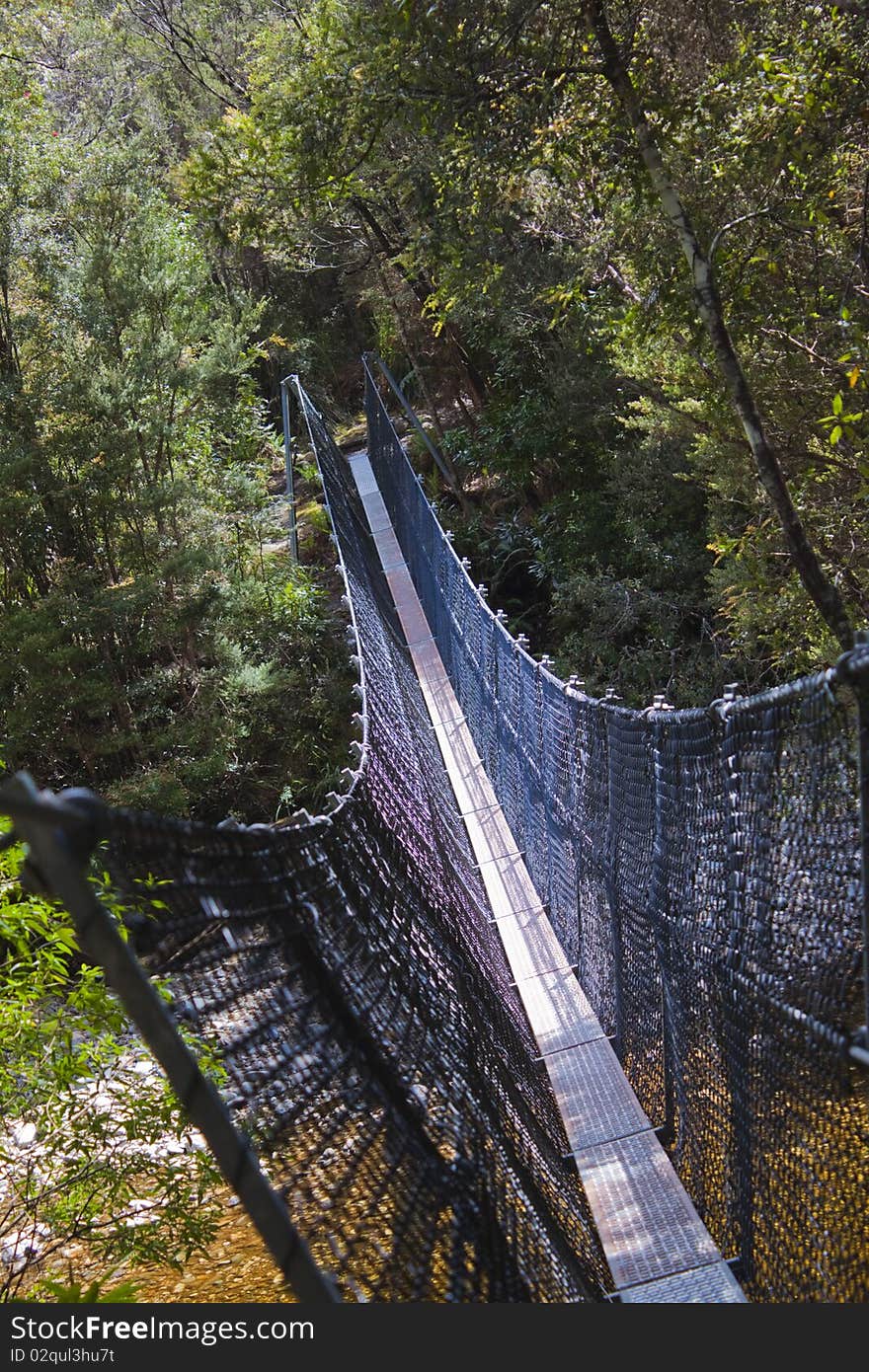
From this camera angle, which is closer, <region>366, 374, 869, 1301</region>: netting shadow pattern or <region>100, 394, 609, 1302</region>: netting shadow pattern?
<region>100, 394, 609, 1302</region>: netting shadow pattern

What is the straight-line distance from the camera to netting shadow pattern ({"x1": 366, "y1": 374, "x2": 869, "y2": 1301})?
1207 millimetres

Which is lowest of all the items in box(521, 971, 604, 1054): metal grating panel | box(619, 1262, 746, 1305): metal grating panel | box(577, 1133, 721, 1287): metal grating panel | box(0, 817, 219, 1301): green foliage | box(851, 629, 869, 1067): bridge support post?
box(521, 971, 604, 1054): metal grating panel

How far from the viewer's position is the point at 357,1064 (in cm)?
121

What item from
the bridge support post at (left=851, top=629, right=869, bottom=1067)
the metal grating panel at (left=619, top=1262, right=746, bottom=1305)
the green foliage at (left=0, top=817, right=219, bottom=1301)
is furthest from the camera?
the green foliage at (left=0, top=817, right=219, bottom=1301)

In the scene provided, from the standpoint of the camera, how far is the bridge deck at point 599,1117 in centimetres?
168

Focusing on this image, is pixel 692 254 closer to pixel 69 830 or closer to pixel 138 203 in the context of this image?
pixel 69 830

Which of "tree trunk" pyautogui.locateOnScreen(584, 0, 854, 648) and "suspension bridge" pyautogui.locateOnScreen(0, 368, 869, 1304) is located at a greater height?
"tree trunk" pyautogui.locateOnScreen(584, 0, 854, 648)

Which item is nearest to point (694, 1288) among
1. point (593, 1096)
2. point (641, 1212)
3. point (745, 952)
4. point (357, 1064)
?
point (641, 1212)

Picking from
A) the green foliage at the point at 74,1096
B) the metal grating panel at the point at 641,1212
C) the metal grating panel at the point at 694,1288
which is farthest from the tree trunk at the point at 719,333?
the green foliage at the point at 74,1096

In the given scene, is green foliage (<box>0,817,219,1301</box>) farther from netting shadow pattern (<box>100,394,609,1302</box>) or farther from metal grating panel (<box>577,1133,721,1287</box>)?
metal grating panel (<box>577,1133,721,1287</box>)

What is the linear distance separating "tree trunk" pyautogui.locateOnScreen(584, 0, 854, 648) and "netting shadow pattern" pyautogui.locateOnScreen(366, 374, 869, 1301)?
929 mm

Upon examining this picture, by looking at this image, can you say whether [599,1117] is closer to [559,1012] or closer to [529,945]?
[559,1012]

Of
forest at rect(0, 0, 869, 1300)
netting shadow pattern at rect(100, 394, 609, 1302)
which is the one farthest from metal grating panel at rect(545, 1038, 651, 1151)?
forest at rect(0, 0, 869, 1300)

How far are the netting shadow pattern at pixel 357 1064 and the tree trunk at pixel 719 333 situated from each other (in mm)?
1790
